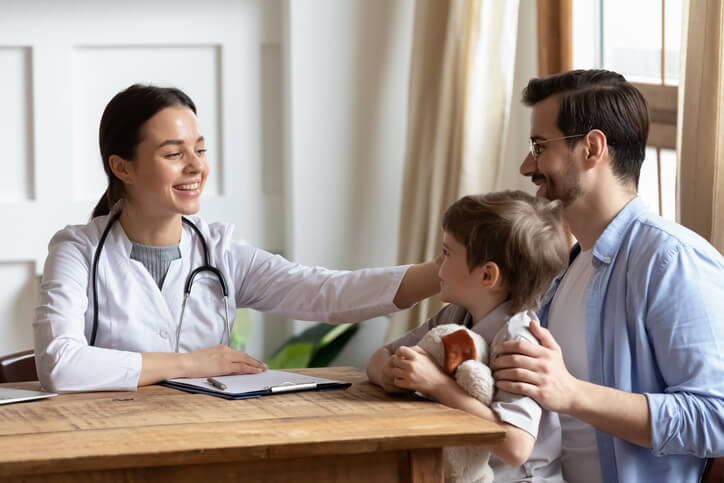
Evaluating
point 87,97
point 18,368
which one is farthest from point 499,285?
point 87,97

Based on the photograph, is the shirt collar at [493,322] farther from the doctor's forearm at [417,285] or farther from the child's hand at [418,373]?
the doctor's forearm at [417,285]

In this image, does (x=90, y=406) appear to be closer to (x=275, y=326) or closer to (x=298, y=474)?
(x=298, y=474)

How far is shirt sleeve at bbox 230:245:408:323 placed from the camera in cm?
192

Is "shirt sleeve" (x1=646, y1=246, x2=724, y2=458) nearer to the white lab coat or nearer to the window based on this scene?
the white lab coat

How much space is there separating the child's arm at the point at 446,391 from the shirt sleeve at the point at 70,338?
19.9 inches

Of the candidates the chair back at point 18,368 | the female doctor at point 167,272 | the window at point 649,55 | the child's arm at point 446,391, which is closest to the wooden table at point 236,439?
the child's arm at point 446,391

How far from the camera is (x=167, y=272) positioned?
6.17 feet

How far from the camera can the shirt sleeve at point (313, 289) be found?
1.92m

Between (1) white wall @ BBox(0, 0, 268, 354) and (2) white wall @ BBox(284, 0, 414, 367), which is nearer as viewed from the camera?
(1) white wall @ BBox(0, 0, 268, 354)

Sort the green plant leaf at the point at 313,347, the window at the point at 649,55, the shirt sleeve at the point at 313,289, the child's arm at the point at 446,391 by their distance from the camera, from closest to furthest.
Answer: the child's arm at the point at 446,391 < the shirt sleeve at the point at 313,289 < the window at the point at 649,55 < the green plant leaf at the point at 313,347

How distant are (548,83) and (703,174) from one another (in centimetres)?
39

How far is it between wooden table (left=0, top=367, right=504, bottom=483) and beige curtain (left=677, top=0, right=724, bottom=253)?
29.8 inches

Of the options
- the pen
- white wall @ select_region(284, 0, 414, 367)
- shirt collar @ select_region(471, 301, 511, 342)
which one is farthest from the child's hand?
white wall @ select_region(284, 0, 414, 367)

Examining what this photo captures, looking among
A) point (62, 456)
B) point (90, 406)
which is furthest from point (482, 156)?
point (62, 456)
